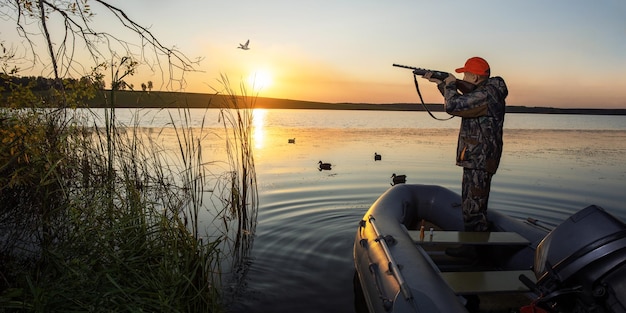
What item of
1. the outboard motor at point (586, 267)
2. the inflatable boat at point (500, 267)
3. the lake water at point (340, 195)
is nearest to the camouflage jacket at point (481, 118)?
the inflatable boat at point (500, 267)

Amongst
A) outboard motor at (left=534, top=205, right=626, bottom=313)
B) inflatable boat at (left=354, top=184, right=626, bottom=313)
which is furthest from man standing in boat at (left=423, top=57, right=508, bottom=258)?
outboard motor at (left=534, top=205, right=626, bottom=313)

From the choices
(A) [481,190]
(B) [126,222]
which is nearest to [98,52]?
(B) [126,222]

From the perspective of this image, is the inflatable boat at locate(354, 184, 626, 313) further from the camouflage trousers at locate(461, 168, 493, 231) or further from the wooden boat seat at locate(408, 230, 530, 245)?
the camouflage trousers at locate(461, 168, 493, 231)

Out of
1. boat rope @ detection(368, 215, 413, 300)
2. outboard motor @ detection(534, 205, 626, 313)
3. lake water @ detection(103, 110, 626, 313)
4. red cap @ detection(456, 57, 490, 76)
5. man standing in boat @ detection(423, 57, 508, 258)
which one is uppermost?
red cap @ detection(456, 57, 490, 76)

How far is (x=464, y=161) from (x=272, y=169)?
931 centimetres

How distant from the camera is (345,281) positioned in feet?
16.3

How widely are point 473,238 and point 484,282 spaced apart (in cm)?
95

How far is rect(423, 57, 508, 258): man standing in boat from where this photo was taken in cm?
388

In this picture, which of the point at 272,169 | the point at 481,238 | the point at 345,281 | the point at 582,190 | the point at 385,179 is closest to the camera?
the point at 481,238

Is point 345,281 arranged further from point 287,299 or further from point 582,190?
point 582,190

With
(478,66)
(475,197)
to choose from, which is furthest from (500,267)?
(478,66)

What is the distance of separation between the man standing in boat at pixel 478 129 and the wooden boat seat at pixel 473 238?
184 mm

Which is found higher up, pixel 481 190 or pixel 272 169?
pixel 481 190

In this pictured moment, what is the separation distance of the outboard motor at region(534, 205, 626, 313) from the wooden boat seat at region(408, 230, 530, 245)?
1.09 m
